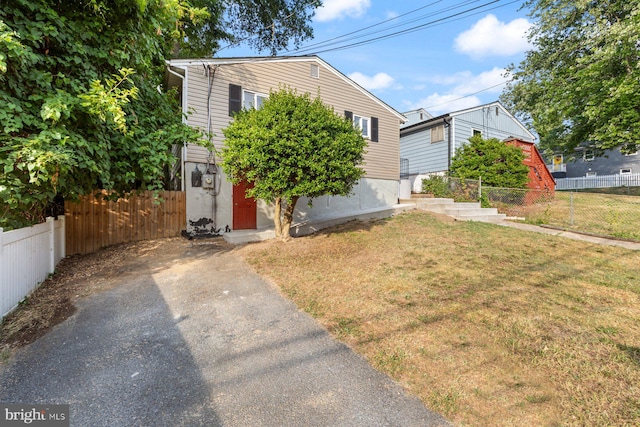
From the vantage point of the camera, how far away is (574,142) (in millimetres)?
18297

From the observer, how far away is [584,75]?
1467 centimetres

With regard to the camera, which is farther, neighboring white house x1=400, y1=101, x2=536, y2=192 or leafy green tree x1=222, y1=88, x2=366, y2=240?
neighboring white house x1=400, y1=101, x2=536, y2=192

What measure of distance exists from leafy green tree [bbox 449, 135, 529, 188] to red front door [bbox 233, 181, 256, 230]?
31.4ft

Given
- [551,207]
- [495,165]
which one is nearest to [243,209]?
[495,165]

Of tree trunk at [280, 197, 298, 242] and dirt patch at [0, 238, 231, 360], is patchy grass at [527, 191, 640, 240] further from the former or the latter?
dirt patch at [0, 238, 231, 360]

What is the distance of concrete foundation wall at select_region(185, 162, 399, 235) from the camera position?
9.66 meters

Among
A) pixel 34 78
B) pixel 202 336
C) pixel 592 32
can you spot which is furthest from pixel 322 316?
pixel 592 32

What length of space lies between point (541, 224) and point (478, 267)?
6.40 metres

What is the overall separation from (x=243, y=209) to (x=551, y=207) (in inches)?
451

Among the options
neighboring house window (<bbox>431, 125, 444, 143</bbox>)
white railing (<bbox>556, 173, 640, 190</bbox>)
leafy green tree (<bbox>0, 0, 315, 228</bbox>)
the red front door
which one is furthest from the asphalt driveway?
white railing (<bbox>556, 173, 640, 190</bbox>)

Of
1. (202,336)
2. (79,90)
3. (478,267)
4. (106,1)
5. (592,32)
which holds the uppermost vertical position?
(592,32)

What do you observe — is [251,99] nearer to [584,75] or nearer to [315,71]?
[315,71]

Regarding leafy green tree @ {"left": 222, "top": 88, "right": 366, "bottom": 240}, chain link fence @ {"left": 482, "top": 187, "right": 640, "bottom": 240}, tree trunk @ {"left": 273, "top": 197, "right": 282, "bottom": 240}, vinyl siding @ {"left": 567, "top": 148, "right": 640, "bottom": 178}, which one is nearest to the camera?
leafy green tree @ {"left": 222, "top": 88, "right": 366, "bottom": 240}

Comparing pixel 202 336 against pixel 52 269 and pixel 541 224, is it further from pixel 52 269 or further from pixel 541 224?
pixel 541 224
